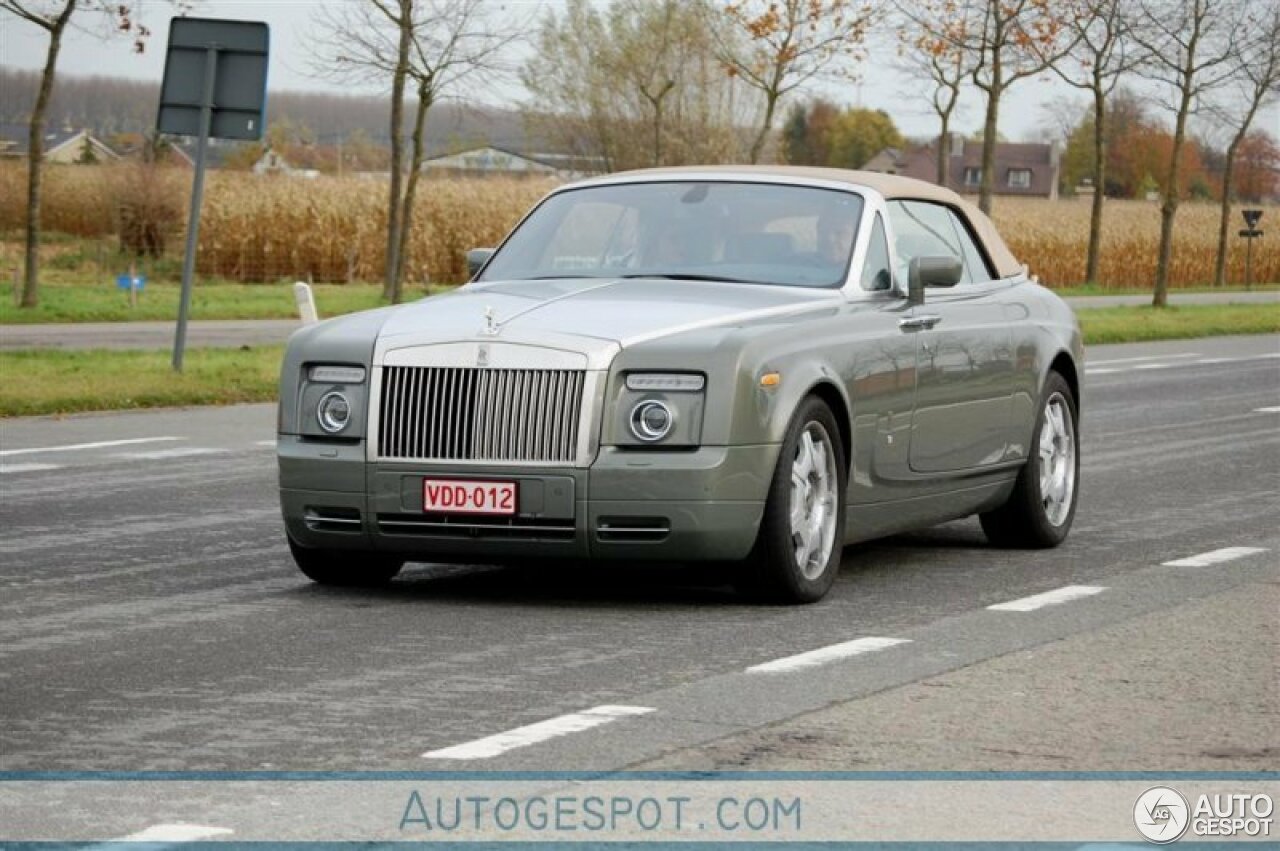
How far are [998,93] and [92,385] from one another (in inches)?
1046

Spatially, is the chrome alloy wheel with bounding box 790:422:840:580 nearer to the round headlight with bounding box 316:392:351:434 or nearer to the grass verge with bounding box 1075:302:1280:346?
the round headlight with bounding box 316:392:351:434

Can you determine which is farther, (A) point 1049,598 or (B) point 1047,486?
(B) point 1047,486

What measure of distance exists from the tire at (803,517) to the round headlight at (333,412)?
1.54 meters

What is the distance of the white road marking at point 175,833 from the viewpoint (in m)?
5.26

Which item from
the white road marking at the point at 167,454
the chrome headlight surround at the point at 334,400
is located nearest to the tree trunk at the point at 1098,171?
the white road marking at the point at 167,454

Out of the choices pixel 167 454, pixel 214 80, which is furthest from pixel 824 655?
pixel 214 80

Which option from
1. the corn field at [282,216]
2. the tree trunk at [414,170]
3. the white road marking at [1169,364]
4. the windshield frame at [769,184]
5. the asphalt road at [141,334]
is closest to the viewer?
the windshield frame at [769,184]

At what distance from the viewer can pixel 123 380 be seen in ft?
71.7

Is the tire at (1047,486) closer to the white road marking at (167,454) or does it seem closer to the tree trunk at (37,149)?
the white road marking at (167,454)

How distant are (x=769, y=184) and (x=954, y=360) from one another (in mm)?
1054

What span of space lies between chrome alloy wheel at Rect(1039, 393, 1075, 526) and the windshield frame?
1581 millimetres

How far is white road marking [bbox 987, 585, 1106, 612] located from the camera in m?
9.36

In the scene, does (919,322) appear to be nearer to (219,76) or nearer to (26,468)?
(26,468)

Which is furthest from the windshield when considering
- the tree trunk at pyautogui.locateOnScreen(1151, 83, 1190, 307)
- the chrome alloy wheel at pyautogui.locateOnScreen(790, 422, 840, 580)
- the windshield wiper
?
the tree trunk at pyautogui.locateOnScreen(1151, 83, 1190, 307)
